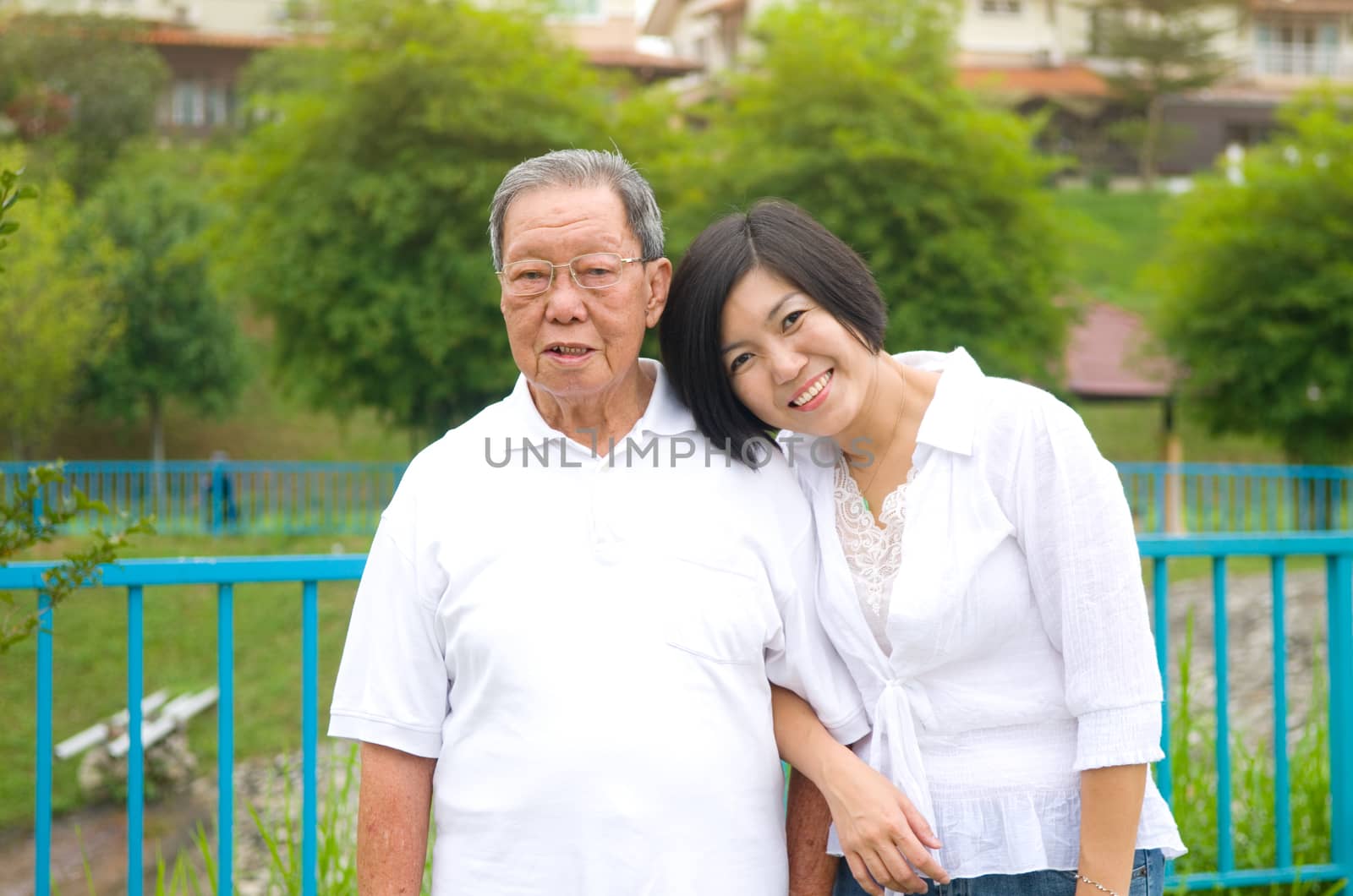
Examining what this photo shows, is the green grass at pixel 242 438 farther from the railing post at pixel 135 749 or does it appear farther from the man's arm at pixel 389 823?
the man's arm at pixel 389 823

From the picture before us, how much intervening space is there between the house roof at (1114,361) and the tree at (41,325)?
1224cm

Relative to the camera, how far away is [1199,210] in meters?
14.4

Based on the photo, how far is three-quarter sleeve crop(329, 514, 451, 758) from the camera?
5.87 ft

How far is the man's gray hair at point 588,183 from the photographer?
1825 millimetres

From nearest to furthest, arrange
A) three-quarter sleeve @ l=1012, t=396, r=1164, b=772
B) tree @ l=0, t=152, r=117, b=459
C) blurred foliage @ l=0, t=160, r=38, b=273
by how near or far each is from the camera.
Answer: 1. three-quarter sleeve @ l=1012, t=396, r=1164, b=772
2. blurred foliage @ l=0, t=160, r=38, b=273
3. tree @ l=0, t=152, r=117, b=459

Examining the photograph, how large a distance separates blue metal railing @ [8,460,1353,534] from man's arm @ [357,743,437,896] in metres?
11.5

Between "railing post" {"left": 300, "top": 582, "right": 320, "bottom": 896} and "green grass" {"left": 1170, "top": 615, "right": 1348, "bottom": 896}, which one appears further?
"green grass" {"left": 1170, "top": 615, "right": 1348, "bottom": 896}

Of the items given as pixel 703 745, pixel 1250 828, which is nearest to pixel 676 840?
pixel 703 745

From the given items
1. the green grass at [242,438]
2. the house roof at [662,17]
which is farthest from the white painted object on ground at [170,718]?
the house roof at [662,17]

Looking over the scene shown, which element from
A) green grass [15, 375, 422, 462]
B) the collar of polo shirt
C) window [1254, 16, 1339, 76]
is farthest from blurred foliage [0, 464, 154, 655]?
window [1254, 16, 1339, 76]

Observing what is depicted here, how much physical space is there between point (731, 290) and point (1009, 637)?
25.2 inches

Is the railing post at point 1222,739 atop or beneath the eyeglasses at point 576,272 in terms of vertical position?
beneath

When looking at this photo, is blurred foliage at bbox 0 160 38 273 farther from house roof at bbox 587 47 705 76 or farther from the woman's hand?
house roof at bbox 587 47 705 76

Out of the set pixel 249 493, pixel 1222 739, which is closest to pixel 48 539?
pixel 1222 739
